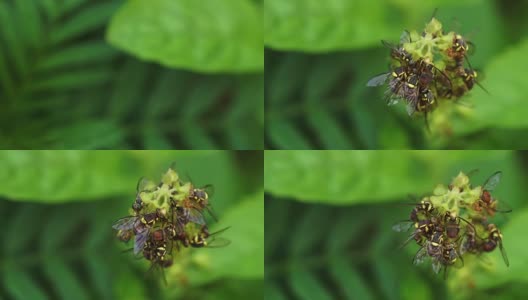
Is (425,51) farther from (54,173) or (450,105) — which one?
(54,173)

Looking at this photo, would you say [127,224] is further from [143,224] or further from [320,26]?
[320,26]

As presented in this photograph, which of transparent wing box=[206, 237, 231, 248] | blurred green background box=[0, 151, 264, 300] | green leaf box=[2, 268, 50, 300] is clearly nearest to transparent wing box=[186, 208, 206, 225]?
transparent wing box=[206, 237, 231, 248]

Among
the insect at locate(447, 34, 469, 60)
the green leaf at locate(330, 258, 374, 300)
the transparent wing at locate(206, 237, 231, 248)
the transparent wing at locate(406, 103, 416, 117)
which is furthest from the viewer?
the green leaf at locate(330, 258, 374, 300)

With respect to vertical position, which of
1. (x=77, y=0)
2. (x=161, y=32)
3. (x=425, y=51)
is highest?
(x=77, y=0)

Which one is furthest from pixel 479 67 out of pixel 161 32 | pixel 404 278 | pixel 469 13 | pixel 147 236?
pixel 147 236

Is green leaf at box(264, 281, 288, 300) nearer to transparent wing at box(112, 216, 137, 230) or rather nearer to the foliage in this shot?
the foliage

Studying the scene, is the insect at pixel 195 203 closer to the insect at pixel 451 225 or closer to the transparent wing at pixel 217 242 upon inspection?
the transparent wing at pixel 217 242

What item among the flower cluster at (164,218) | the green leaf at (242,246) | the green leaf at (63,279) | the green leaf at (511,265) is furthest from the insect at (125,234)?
the green leaf at (511,265)

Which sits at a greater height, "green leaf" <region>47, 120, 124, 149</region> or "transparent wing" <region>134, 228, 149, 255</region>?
"green leaf" <region>47, 120, 124, 149</region>
